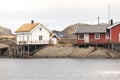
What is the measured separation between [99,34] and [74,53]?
777cm

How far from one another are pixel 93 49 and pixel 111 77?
41.2m

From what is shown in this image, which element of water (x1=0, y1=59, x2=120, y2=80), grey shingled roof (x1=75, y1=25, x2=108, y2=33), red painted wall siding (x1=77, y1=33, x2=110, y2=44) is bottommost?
water (x1=0, y1=59, x2=120, y2=80)

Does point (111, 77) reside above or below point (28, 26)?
below

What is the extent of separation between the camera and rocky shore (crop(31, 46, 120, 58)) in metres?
112

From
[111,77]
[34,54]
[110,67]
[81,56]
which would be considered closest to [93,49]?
[81,56]

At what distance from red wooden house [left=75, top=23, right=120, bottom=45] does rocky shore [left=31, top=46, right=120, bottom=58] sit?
3901 millimetres

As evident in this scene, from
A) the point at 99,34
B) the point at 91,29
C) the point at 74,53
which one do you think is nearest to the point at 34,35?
the point at 91,29

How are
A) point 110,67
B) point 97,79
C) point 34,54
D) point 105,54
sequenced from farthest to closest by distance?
point 34,54 < point 105,54 < point 110,67 < point 97,79

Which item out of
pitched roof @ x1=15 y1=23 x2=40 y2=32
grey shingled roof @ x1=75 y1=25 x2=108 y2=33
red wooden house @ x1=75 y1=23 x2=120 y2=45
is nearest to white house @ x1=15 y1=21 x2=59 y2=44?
pitched roof @ x1=15 y1=23 x2=40 y2=32

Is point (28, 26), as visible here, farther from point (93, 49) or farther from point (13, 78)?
point (13, 78)

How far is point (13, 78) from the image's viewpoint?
2889 inches

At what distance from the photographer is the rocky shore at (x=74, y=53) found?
112 meters

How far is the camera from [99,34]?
Answer: 4717 inches

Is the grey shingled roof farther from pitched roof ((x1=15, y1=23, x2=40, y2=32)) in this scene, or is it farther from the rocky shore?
pitched roof ((x1=15, y1=23, x2=40, y2=32))
